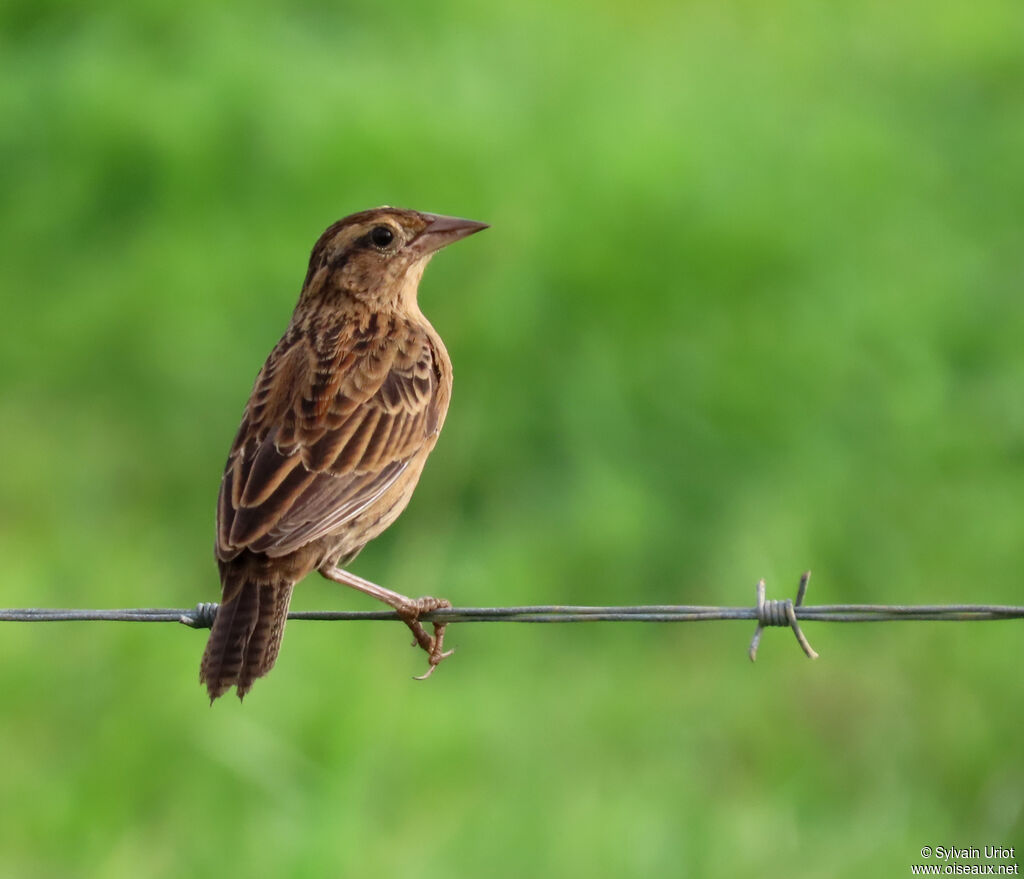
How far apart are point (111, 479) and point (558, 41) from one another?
5.63 metres

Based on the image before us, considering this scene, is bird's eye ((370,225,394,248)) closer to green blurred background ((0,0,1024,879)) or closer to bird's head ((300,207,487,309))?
bird's head ((300,207,487,309))

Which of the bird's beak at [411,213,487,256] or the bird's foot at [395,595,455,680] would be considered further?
the bird's beak at [411,213,487,256]

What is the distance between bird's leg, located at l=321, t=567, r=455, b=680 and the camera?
6.45m

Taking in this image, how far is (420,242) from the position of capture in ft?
25.1

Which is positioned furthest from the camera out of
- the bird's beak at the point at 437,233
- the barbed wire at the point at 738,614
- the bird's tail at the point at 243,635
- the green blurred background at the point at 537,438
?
the green blurred background at the point at 537,438

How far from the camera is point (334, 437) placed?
22.4ft

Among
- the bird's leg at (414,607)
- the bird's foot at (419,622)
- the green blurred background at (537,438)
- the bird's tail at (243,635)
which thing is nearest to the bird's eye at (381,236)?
the bird's leg at (414,607)

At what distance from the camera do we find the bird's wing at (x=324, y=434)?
6402 millimetres

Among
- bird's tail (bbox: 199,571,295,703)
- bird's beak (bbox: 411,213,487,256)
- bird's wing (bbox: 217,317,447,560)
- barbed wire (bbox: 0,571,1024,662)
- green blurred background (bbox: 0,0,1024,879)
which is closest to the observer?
barbed wire (bbox: 0,571,1024,662)

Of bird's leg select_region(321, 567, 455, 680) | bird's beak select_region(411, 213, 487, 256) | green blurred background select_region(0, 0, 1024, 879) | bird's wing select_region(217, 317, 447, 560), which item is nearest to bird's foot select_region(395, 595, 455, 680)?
bird's leg select_region(321, 567, 455, 680)

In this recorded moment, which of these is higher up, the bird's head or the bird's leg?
the bird's head

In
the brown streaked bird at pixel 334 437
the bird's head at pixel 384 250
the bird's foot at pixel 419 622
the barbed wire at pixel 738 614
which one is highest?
the bird's head at pixel 384 250

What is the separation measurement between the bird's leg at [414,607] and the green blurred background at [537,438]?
128 centimetres

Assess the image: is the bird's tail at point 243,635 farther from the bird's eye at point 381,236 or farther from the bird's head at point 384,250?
the bird's eye at point 381,236
